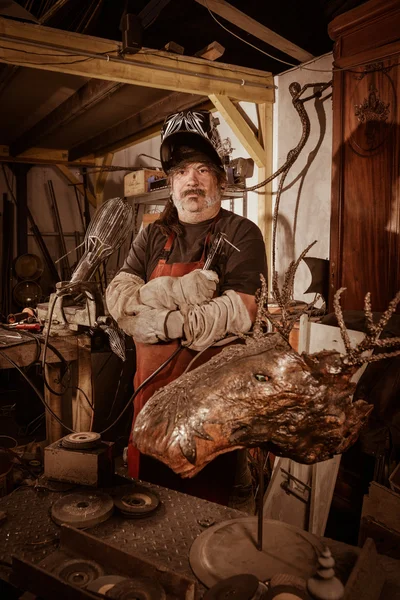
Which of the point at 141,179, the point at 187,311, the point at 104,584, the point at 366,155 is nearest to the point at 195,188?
the point at 187,311

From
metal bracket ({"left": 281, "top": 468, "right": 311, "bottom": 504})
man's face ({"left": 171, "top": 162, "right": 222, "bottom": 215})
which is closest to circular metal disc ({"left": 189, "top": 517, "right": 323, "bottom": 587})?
metal bracket ({"left": 281, "top": 468, "right": 311, "bottom": 504})

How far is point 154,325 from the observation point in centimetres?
229

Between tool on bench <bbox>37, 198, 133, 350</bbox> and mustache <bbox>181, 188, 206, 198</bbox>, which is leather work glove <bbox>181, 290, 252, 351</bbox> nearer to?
mustache <bbox>181, 188, 206, 198</bbox>

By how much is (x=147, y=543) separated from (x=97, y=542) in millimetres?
206

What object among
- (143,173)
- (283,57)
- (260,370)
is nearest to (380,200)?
(283,57)

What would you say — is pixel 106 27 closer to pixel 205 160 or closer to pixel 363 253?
pixel 205 160

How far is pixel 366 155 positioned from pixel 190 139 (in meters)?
1.20

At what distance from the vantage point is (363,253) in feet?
9.85

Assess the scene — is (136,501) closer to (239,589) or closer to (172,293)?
(239,589)

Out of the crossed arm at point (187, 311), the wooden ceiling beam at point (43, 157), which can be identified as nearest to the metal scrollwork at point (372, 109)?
the crossed arm at point (187, 311)

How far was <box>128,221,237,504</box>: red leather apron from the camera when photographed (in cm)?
241

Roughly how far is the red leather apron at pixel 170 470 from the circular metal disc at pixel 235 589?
123 cm

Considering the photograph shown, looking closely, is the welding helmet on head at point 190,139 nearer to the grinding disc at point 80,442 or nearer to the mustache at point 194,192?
the mustache at point 194,192

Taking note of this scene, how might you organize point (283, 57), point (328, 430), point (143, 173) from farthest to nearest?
point (143, 173) → point (283, 57) → point (328, 430)
